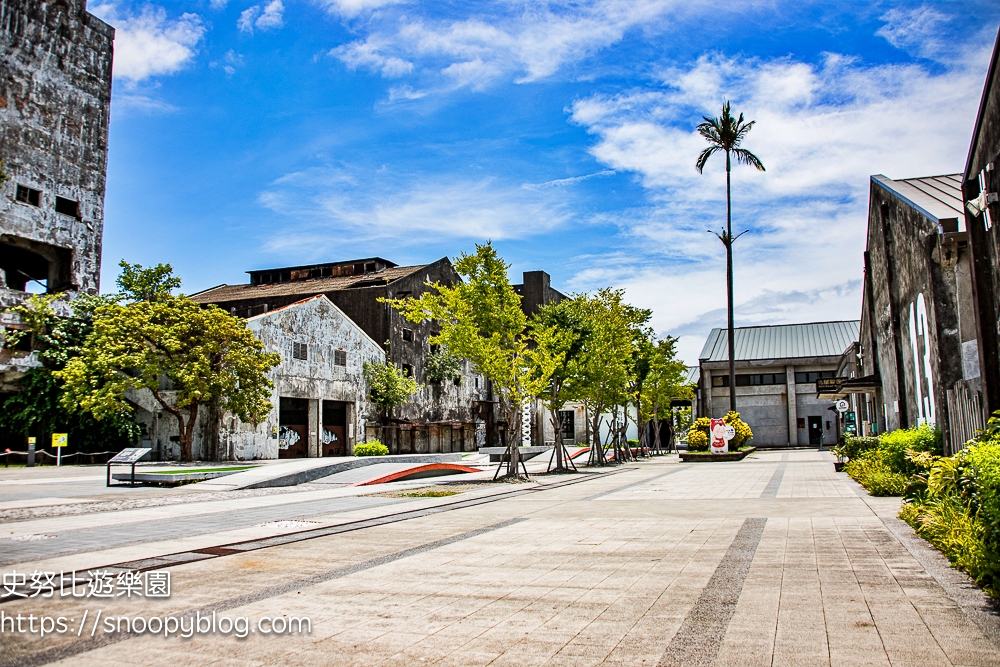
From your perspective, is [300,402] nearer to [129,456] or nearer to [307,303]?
[307,303]

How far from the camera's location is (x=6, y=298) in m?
33.7

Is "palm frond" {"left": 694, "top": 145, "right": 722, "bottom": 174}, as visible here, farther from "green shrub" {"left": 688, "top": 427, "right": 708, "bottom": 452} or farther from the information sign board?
the information sign board

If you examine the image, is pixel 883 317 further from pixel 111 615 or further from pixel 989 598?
pixel 111 615

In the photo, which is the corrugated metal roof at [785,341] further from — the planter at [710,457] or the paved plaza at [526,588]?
the paved plaza at [526,588]

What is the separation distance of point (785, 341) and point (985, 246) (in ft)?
164

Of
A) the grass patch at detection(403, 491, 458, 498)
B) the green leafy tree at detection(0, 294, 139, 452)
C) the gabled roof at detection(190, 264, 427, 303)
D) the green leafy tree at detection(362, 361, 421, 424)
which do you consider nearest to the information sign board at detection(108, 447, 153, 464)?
the grass patch at detection(403, 491, 458, 498)

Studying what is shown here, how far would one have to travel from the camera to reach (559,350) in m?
27.6

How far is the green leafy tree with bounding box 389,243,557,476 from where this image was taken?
21.2 metres

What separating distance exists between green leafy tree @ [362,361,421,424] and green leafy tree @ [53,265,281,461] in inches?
439

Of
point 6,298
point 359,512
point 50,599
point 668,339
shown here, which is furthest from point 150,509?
point 668,339

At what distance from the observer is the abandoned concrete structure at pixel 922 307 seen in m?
13.4

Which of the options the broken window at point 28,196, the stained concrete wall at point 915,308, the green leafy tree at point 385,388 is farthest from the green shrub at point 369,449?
the stained concrete wall at point 915,308

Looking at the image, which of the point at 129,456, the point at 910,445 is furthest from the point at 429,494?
the point at 910,445

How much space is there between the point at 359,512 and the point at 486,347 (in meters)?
8.77
